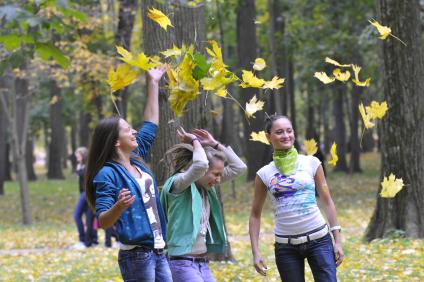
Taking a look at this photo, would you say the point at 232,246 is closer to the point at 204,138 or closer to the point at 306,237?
the point at 204,138

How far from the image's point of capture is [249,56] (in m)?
24.0

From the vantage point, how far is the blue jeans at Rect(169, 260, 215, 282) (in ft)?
16.0

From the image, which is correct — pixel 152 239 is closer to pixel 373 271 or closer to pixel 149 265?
pixel 149 265

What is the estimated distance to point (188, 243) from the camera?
16.2ft

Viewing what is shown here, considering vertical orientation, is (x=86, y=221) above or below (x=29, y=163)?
below

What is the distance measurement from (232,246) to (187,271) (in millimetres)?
7515

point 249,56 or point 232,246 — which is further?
point 249,56

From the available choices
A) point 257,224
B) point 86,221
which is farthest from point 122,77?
point 86,221

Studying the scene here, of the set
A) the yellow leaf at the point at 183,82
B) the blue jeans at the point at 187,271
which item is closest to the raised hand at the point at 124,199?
the blue jeans at the point at 187,271

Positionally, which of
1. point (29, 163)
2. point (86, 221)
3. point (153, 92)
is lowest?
point (86, 221)

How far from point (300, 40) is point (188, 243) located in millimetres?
20991

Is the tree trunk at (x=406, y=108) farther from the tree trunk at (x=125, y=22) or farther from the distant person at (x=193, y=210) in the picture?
the tree trunk at (x=125, y=22)

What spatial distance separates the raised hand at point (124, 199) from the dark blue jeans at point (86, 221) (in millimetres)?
8996

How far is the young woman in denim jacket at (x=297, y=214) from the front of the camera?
16.5 ft
